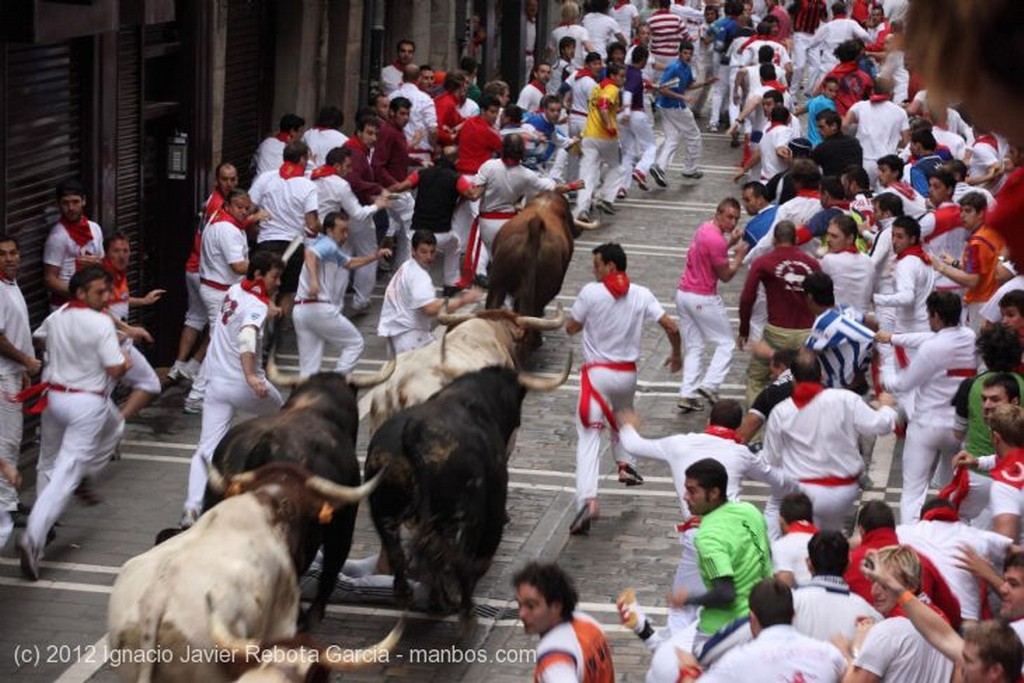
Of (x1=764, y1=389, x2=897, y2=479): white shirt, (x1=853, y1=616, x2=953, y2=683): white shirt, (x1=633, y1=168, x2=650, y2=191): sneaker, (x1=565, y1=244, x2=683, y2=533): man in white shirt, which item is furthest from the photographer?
(x1=633, y1=168, x2=650, y2=191): sneaker

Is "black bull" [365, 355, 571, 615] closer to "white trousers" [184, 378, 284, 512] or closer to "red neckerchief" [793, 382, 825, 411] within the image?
"red neckerchief" [793, 382, 825, 411]

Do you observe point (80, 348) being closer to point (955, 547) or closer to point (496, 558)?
point (496, 558)

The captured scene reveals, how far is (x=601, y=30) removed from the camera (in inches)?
1178

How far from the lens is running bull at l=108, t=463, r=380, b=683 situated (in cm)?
714

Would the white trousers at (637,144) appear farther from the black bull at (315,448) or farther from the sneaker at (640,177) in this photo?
the black bull at (315,448)

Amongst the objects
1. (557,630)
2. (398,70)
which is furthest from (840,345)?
(398,70)

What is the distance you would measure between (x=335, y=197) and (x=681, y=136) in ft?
33.2

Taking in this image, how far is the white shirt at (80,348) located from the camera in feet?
37.1

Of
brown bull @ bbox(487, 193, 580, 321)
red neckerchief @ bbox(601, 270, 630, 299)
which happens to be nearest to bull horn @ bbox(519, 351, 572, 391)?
red neckerchief @ bbox(601, 270, 630, 299)

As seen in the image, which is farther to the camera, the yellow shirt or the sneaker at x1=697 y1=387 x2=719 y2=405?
the yellow shirt

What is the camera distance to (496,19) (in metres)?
31.7

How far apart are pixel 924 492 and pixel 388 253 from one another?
5988 mm

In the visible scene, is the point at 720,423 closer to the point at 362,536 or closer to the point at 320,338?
the point at 362,536

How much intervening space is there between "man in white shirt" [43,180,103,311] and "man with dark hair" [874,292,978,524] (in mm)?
6359
